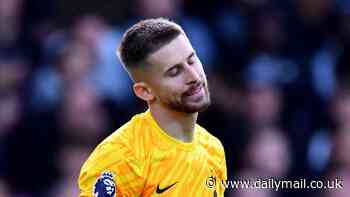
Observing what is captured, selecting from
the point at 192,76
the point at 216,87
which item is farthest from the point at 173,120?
the point at 216,87

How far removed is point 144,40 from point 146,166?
0.50 m

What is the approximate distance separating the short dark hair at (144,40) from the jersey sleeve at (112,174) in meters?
0.36

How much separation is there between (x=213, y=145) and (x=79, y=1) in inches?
171

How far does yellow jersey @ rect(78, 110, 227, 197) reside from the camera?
416cm

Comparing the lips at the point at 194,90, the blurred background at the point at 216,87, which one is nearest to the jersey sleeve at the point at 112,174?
the lips at the point at 194,90

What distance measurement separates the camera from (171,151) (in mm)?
4309

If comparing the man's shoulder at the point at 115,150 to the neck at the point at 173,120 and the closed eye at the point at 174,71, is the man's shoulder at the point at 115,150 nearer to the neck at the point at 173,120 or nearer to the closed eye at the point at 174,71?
the neck at the point at 173,120

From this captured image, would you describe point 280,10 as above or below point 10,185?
above

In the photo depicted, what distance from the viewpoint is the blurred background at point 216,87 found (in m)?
7.26

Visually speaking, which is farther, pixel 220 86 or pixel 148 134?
pixel 220 86

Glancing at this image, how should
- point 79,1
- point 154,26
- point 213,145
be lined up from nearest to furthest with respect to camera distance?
point 154,26 → point 213,145 → point 79,1

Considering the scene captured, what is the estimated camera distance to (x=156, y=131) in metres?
4.33

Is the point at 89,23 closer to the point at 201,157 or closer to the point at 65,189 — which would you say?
the point at 65,189

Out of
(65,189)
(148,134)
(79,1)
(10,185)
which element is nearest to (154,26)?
(148,134)
